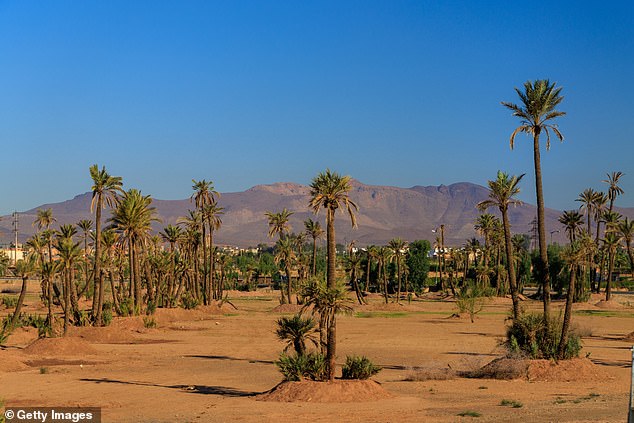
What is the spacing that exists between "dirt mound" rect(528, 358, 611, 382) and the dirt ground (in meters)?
0.10

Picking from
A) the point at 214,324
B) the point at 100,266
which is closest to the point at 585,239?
the point at 100,266

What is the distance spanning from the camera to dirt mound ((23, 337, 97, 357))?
45.3 m

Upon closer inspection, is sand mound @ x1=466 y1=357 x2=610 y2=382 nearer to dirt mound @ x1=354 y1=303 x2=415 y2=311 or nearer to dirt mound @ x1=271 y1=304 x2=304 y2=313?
dirt mound @ x1=271 y1=304 x2=304 y2=313

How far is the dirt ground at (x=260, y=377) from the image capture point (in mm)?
27297

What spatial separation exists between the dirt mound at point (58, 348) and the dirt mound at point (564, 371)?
77.8 ft

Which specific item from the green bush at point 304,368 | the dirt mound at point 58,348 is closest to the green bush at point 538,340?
the green bush at point 304,368

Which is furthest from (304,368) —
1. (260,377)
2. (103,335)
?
(103,335)

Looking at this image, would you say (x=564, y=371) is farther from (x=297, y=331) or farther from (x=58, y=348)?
(x=58, y=348)

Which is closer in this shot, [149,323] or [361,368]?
[361,368]

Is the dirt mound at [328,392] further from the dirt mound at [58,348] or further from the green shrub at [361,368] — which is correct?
the dirt mound at [58,348]

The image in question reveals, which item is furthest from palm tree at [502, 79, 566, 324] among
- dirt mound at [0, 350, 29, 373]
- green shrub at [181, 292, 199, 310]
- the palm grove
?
green shrub at [181, 292, 199, 310]

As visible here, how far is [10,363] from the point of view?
39.7 metres

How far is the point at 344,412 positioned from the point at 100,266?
119 ft

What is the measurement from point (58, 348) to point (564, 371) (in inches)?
1007
